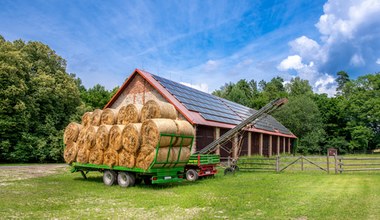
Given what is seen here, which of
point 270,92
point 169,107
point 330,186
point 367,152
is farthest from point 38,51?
point 270,92

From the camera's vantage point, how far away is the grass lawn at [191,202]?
Answer: 8859 millimetres

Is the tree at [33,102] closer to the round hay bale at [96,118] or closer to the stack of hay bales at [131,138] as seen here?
the stack of hay bales at [131,138]

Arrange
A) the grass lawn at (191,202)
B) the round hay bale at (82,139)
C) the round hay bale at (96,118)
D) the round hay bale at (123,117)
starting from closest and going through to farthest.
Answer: the grass lawn at (191,202) < the round hay bale at (123,117) < the round hay bale at (82,139) < the round hay bale at (96,118)

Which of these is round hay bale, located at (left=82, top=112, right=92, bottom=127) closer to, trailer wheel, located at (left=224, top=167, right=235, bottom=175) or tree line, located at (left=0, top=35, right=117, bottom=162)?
trailer wheel, located at (left=224, top=167, right=235, bottom=175)

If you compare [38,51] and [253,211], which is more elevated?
[38,51]

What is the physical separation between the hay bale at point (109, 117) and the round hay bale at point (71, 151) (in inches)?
84.1

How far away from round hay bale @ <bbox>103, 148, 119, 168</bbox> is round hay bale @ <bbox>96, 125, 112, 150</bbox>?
0.34 metres

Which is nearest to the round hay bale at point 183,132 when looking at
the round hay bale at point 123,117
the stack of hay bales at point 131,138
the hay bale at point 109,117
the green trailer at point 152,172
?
the stack of hay bales at point 131,138

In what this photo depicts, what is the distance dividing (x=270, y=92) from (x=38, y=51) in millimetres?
63687

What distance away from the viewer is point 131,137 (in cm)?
1430

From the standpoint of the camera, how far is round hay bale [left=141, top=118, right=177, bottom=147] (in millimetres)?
13789

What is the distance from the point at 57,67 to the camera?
40.2 meters

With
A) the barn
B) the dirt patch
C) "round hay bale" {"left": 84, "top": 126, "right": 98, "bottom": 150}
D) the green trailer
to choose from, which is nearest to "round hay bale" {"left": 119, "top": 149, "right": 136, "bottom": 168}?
the green trailer

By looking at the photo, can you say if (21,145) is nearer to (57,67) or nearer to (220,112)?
(57,67)
